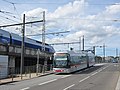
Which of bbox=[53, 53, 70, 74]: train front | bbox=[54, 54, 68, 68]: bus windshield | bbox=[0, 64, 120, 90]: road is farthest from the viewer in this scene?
bbox=[54, 54, 68, 68]: bus windshield

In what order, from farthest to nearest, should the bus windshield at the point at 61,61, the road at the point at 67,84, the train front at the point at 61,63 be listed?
the bus windshield at the point at 61,61 < the train front at the point at 61,63 < the road at the point at 67,84

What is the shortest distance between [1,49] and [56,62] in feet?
27.1

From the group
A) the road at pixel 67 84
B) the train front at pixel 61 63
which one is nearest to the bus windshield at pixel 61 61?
the train front at pixel 61 63

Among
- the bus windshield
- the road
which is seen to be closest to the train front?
the bus windshield

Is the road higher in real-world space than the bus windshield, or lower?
lower

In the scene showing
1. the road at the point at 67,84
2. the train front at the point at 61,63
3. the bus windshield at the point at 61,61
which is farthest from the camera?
the bus windshield at the point at 61,61

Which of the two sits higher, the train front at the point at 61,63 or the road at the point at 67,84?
the train front at the point at 61,63

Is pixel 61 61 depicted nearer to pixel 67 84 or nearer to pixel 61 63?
pixel 61 63

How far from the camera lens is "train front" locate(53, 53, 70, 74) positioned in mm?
40062

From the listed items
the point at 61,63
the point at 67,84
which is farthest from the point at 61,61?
the point at 67,84

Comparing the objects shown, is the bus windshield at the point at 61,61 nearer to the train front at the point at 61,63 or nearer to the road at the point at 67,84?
the train front at the point at 61,63

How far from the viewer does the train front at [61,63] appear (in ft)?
131

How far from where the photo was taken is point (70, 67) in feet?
135

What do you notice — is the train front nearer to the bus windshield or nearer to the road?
the bus windshield
